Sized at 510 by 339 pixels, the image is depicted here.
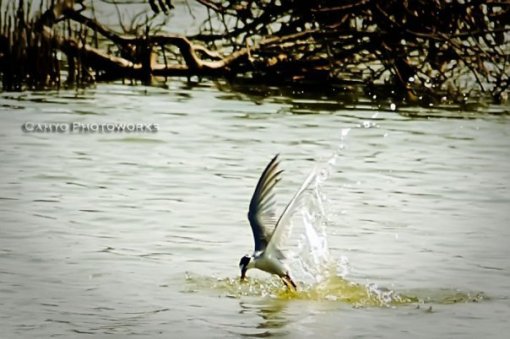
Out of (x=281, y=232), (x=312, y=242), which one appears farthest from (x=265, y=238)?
(x=312, y=242)

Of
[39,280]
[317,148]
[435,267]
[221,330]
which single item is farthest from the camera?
[317,148]

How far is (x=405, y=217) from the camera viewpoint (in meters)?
11.6

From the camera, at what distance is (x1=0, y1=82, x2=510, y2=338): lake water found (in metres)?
8.33

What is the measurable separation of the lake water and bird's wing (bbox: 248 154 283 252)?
0.40m

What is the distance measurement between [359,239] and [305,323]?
2.55 metres

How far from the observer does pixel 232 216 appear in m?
11.4

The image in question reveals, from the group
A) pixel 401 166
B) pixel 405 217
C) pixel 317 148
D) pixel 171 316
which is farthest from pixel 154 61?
pixel 171 316

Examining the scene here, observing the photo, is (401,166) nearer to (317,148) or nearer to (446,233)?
(317,148)

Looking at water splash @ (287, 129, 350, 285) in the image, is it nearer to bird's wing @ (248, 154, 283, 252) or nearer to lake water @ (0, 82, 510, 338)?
lake water @ (0, 82, 510, 338)

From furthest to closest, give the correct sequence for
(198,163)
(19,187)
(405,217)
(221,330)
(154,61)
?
1. (154,61)
2. (198,163)
3. (19,187)
4. (405,217)
5. (221,330)

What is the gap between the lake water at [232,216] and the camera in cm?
833

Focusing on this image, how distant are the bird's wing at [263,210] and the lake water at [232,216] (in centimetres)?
40

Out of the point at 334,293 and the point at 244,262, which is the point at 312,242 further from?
the point at 244,262

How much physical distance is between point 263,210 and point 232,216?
9.11 ft
